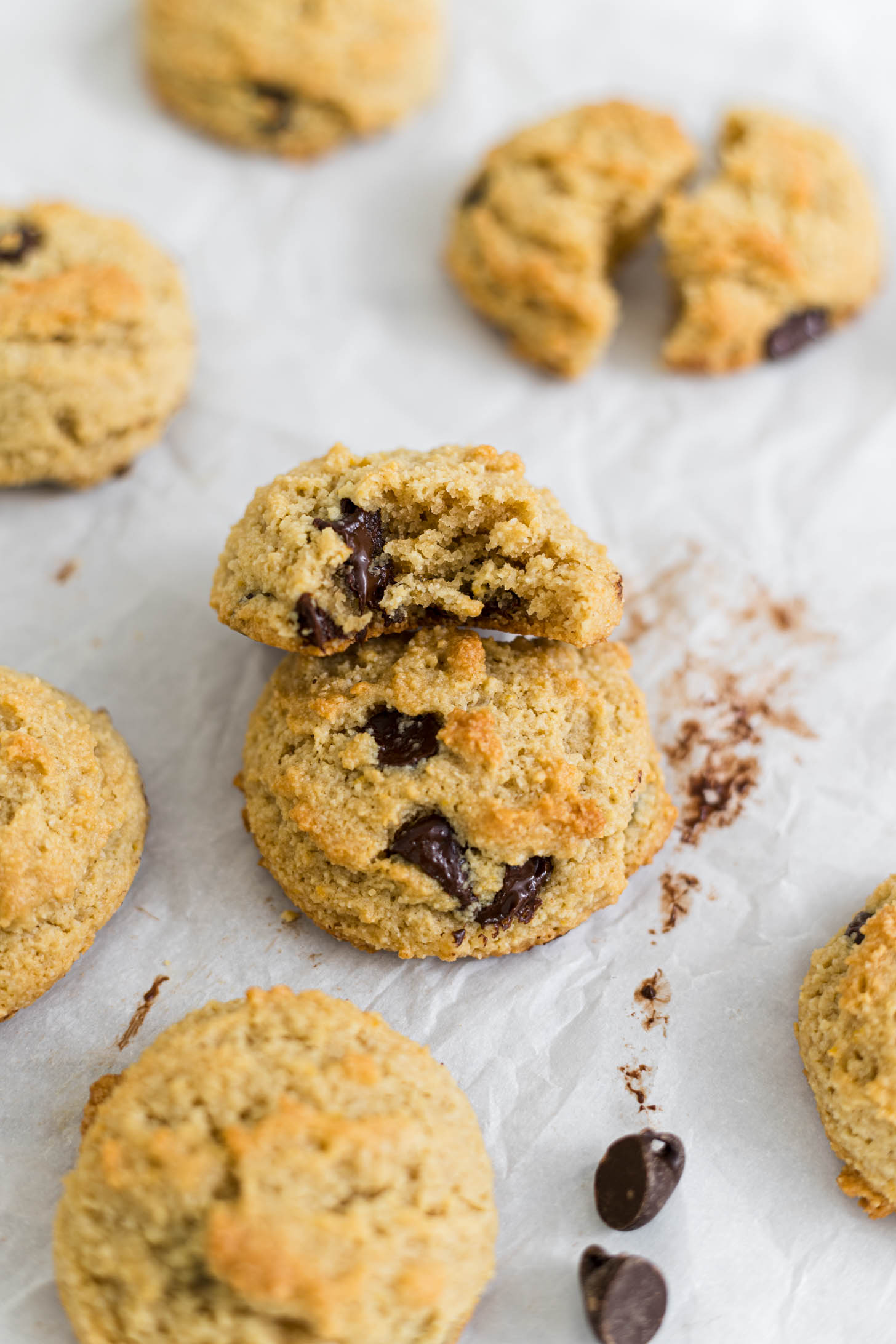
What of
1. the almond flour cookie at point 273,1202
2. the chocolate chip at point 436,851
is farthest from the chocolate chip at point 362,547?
the almond flour cookie at point 273,1202

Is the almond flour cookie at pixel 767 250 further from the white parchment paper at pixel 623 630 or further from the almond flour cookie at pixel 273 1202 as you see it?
the almond flour cookie at pixel 273 1202

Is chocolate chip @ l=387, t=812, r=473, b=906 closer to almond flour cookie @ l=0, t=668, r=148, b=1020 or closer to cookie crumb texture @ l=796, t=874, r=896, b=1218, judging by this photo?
almond flour cookie @ l=0, t=668, r=148, b=1020

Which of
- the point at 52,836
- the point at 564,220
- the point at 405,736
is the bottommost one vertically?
the point at 52,836

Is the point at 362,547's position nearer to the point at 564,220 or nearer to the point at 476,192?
the point at 564,220

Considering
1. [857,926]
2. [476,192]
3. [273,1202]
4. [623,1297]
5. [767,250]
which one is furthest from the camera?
[476,192]

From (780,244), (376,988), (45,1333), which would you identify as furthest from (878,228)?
(45,1333)

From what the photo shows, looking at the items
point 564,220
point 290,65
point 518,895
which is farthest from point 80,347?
point 518,895

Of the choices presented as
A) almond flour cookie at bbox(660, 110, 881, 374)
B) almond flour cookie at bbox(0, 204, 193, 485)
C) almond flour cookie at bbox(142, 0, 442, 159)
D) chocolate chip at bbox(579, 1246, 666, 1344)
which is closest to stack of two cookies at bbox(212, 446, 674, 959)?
chocolate chip at bbox(579, 1246, 666, 1344)
